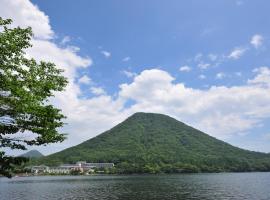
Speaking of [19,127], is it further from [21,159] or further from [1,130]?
[21,159]

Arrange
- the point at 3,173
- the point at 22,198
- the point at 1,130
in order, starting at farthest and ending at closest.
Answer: the point at 22,198
the point at 3,173
the point at 1,130

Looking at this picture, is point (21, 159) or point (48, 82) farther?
point (21, 159)

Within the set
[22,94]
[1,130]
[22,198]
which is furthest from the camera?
[22,198]

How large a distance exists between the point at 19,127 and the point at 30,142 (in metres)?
1.07

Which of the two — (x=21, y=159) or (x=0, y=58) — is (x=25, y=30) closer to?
(x=0, y=58)

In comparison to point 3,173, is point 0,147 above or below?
above

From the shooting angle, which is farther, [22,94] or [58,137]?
[58,137]

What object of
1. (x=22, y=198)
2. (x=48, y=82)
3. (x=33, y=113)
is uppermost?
(x=48, y=82)

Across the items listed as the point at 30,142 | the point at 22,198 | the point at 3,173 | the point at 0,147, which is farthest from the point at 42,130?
the point at 22,198

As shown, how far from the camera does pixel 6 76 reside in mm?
15648

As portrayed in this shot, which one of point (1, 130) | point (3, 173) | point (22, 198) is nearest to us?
point (1, 130)

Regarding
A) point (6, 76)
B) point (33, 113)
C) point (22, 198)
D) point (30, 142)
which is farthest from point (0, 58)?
point (22, 198)

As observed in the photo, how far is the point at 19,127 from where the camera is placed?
1606 centimetres

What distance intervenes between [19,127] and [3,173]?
3027 millimetres
